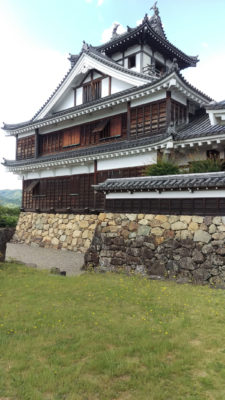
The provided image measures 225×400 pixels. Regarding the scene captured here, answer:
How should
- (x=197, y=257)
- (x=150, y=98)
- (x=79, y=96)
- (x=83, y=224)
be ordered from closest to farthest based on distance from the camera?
1. (x=197, y=257)
2. (x=150, y=98)
3. (x=83, y=224)
4. (x=79, y=96)

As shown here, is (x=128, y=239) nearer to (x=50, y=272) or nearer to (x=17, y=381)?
(x=50, y=272)

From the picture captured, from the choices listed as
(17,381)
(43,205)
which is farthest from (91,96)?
(17,381)

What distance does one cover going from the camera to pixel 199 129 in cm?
1455

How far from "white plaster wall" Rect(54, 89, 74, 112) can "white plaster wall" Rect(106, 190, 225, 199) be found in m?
11.6

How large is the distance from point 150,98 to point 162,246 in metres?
8.66

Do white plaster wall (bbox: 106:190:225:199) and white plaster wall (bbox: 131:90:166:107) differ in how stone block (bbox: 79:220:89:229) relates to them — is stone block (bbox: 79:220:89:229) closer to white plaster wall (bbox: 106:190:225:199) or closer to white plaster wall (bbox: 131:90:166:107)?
white plaster wall (bbox: 106:190:225:199)

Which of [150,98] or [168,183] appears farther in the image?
[150,98]

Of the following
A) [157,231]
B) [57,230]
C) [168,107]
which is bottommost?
[57,230]

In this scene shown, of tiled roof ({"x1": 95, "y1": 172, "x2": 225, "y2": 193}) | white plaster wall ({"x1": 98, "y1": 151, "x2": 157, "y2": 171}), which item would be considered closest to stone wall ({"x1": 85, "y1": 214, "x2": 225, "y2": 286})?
tiled roof ({"x1": 95, "y1": 172, "x2": 225, "y2": 193})

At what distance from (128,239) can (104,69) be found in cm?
1202

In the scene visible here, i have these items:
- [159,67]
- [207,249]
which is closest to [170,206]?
[207,249]

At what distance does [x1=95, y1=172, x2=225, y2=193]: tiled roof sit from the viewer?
1002 centimetres

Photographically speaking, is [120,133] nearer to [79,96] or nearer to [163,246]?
[79,96]

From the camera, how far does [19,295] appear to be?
319 inches
